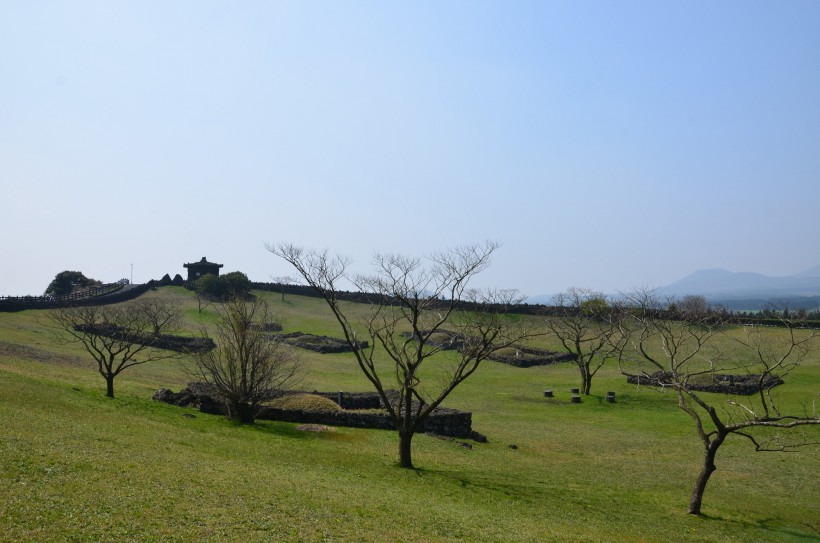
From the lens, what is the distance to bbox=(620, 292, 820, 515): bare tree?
21484 mm

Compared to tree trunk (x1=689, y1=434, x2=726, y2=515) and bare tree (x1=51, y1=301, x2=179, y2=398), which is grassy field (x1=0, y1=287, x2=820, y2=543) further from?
bare tree (x1=51, y1=301, x2=179, y2=398)

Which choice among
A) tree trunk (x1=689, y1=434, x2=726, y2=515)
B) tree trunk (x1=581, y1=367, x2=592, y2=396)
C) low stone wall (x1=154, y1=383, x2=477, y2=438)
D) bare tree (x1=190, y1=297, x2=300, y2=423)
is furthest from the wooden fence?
tree trunk (x1=689, y1=434, x2=726, y2=515)

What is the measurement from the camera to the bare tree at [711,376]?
21.5 m

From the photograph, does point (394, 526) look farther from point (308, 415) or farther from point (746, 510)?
point (308, 415)

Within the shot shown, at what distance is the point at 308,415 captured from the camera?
113ft

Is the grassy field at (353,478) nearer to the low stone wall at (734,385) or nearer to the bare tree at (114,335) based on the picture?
the bare tree at (114,335)

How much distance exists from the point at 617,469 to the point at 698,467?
400 cm

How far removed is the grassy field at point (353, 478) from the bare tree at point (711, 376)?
187 centimetres

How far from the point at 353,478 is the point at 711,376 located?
2042cm

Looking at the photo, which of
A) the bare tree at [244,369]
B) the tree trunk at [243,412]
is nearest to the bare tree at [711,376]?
the bare tree at [244,369]

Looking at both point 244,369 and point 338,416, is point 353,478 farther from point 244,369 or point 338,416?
point 244,369

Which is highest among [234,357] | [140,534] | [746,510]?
[234,357]

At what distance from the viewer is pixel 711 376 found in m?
32.8

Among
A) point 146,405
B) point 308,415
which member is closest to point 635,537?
point 308,415
